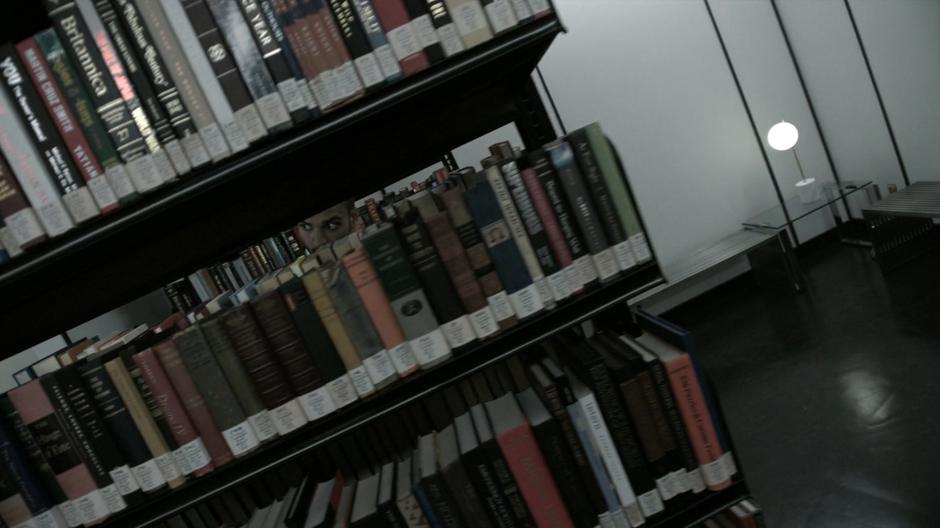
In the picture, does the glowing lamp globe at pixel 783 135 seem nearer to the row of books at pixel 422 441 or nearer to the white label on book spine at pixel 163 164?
the row of books at pixel 422 441

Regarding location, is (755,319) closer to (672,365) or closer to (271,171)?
(672,365)

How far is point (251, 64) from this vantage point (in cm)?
100

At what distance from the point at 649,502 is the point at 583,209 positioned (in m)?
0.65

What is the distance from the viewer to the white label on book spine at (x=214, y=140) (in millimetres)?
1008

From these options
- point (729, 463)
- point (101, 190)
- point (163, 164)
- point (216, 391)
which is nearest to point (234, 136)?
point (163, 164)

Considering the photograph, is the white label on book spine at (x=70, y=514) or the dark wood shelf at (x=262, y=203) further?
the dark wood shelf at (x=262, y=203)

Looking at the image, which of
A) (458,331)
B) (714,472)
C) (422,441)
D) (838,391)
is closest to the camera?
(458,331)

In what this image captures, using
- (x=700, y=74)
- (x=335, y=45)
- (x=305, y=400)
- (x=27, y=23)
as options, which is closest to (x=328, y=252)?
(x=305, y=400)

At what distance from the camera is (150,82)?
997 millimetres

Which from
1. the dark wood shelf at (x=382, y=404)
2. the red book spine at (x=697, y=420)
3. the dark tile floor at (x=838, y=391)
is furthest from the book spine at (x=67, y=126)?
the dark tile floor at (x=838, y=391)

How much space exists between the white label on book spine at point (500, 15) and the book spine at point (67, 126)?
755 mm

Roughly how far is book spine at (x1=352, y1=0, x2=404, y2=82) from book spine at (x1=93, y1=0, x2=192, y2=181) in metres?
0.39

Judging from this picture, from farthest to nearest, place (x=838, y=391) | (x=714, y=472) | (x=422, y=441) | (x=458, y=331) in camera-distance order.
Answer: (x=838, y=391), (x=422, y=441), (x=714, y=472), (x=458, y=331)

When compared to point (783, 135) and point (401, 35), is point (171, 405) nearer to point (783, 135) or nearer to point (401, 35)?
point (401, 35)
